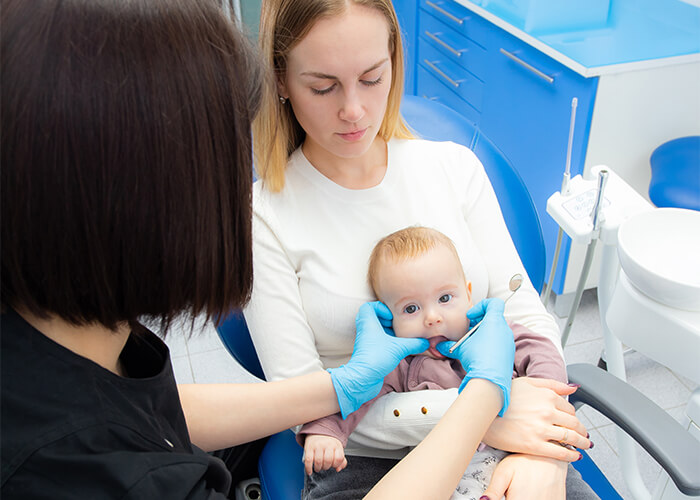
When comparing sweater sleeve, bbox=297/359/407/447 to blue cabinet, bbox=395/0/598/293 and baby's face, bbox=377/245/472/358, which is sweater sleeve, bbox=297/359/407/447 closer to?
baby's face, bbox=377/245/472/358

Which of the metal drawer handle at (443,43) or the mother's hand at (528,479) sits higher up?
the metal drawer handle at (443,43)

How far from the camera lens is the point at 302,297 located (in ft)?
3.96

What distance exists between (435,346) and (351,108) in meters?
0.50

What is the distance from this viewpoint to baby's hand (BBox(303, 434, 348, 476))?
3.38ft

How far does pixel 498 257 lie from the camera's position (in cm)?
127

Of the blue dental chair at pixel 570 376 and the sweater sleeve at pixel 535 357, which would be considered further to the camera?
the sweater sleeve at pixel 535 357

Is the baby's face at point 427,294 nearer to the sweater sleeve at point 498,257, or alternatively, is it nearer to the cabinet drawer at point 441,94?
the sweater sleeve at point 498,257

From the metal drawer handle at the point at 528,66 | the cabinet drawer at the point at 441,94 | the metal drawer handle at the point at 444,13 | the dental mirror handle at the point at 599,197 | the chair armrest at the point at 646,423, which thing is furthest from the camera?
the cabinet drawer at the point at 441,94

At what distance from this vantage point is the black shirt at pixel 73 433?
0.56 meters

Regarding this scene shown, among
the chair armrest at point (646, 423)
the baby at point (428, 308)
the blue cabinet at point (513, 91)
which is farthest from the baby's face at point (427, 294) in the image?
the blue cabinet at point (513, 91)

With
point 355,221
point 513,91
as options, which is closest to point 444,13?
point 513,91

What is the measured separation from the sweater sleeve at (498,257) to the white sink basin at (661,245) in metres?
0.23

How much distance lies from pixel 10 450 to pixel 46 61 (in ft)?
1.15

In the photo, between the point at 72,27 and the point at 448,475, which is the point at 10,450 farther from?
the point at 448,475
